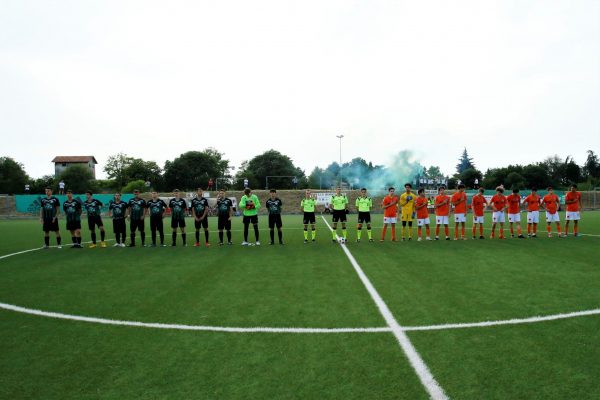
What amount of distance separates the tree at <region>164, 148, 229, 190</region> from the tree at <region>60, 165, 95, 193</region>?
15.4 m

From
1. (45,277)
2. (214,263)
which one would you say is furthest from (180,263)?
(45,277)

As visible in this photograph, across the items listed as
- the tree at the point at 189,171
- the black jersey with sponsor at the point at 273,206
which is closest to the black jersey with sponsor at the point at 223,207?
the black jersey with sponsor at the point at 273,206

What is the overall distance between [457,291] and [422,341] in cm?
249

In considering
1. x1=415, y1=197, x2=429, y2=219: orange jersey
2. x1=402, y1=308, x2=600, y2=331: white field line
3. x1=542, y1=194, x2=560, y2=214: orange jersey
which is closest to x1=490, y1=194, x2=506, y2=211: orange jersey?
x1=542, y1=194, x2=560, y2=214: orange jersey

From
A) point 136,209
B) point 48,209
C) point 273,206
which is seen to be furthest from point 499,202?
point 48,209

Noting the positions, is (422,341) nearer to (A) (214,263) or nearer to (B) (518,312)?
(B) (518,312)

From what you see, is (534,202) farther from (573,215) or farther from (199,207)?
(199,207)

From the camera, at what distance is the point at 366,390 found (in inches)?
124

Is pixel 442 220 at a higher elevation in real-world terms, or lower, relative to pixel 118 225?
lower

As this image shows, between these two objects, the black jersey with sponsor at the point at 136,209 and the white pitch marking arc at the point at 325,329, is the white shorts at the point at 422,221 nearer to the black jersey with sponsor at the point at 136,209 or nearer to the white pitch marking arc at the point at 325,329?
the white pitch marking arc at the point at 325,329

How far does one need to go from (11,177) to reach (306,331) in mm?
94030

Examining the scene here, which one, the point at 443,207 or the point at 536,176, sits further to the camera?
the point at 536,176

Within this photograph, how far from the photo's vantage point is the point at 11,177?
77.9 metres

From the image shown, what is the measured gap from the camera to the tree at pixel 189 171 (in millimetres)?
80250
